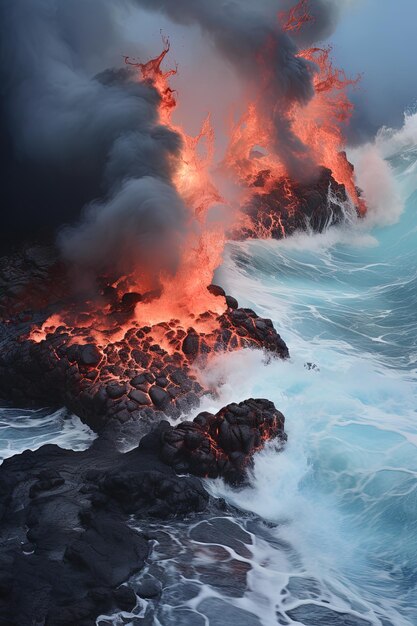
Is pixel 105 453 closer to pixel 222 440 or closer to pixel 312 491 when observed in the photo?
pixel 222 440

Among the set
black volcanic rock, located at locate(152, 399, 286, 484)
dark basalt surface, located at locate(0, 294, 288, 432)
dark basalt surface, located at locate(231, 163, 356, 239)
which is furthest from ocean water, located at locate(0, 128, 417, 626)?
dark basalt surface, located at locate(231, 163, 356, 239)

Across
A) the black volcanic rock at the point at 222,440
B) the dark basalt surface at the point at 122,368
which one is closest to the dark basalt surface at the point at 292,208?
the dark basalt surface at the point at 122,368

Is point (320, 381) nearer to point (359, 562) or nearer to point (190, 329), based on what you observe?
point (190, 329)

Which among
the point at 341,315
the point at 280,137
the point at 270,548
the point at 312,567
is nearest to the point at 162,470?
the point at 270,548

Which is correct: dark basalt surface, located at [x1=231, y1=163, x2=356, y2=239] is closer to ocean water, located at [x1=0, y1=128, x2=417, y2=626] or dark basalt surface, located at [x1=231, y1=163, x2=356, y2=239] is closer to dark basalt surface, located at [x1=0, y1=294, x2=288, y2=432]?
ocean water, located at [x1=0, y1=128, x2=417, y2=626]

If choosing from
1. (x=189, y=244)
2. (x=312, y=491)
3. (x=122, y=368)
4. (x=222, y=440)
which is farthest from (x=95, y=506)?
(x=189, y=244)
